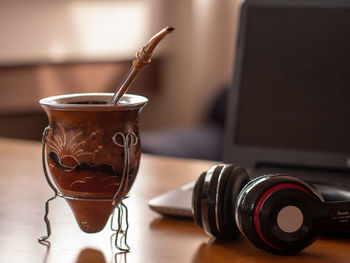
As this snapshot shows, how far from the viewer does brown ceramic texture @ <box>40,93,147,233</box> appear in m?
0.67

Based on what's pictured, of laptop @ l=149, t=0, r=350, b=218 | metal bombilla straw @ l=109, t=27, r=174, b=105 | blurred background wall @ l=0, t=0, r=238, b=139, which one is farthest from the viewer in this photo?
blurred background wall @ l=0, t=0, r=238, b=139

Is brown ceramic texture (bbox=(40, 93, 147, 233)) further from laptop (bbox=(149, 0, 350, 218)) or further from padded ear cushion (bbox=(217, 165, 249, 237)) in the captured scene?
laptop (bbox=(149, 0, 350, 218))

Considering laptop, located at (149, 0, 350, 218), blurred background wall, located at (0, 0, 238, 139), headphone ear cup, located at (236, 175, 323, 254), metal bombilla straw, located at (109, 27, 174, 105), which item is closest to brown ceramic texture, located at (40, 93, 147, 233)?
A: metal bombilla straw, located at (109, 27, 174, 105)

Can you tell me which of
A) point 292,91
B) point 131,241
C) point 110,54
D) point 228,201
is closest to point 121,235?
point 131,241

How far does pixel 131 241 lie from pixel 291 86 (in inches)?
17.2

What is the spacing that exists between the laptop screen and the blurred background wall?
→ 2.47 metres

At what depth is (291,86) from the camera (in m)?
1.04

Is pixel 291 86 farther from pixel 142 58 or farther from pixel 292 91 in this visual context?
pixel 142 58

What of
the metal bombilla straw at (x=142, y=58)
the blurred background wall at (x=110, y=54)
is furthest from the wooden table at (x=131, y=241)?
the blurred background wall at (x=110, y=54)

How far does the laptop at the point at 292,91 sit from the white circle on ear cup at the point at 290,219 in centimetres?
29

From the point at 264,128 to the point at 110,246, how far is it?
0.42m

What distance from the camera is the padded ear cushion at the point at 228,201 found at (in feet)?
2.35

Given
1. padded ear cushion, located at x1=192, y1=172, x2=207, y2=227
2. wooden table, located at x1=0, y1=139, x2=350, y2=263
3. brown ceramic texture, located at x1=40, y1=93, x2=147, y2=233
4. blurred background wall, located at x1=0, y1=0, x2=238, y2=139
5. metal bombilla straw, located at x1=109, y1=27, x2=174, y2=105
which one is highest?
metal bombilla straw, located at x1=109, y1=27, x2=174, y2=105

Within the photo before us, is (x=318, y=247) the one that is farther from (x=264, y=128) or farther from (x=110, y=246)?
(x=264, y=128)
